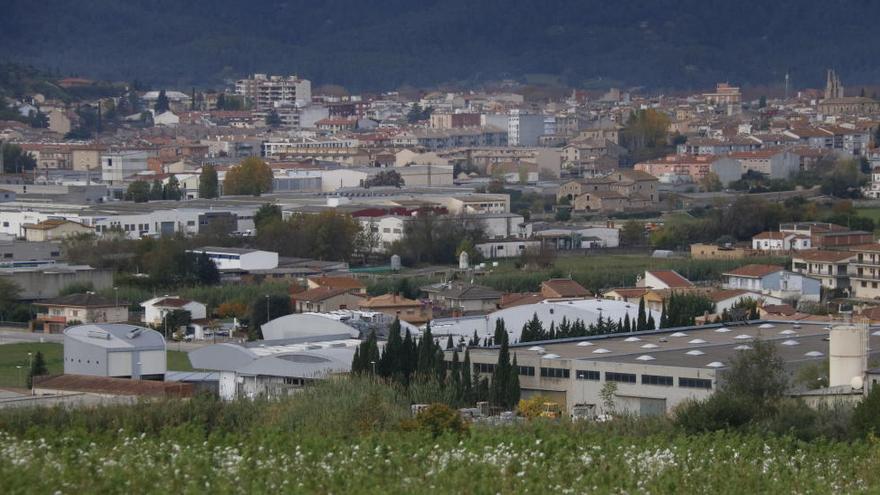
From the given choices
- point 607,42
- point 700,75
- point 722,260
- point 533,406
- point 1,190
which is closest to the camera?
point 533,406

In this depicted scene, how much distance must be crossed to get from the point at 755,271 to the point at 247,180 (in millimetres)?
15207

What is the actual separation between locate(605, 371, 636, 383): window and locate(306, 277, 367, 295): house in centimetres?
722

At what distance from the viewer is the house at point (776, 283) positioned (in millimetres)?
23189

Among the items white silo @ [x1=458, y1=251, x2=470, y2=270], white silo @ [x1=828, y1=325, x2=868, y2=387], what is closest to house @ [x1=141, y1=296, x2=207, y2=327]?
white silo @ [x1=458, y1=251, x2=470, y2=270]

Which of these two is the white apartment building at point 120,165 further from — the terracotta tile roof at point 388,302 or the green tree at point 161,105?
the terracotta tile roof at point 388,302

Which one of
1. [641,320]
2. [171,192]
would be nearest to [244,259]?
[641,320]

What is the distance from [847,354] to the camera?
1416cm

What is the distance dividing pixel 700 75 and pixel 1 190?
59611 mm

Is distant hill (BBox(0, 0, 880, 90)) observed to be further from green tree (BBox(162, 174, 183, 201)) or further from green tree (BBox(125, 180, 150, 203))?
green tree (BBox(125, 180, 150, 203))

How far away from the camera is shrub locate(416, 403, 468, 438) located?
11859mm

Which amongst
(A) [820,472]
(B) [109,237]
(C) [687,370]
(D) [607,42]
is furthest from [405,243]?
(D) [607,42]

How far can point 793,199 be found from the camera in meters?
33.0

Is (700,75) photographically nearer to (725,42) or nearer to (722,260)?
(725,42)

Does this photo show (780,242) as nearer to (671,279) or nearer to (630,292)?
(671,279)
